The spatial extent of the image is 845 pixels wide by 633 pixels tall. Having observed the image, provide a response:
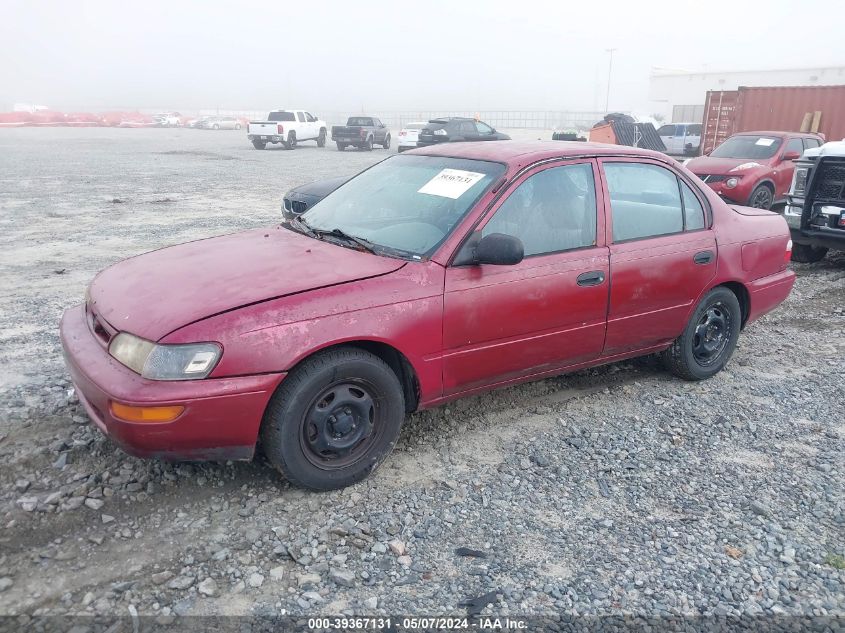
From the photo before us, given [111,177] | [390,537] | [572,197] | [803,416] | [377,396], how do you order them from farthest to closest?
[111,177], [803,416], [572,197], [377,396], [390,537]

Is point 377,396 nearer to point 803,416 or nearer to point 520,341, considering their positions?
point 520,341

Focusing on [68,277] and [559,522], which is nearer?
[559,522]

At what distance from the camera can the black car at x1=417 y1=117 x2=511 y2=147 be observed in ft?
78.4

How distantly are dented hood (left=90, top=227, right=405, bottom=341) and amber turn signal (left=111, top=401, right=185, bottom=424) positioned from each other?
0.30 metres

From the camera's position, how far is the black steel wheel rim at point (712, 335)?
15.1 ft

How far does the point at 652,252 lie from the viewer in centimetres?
410

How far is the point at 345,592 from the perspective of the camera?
8.63ft

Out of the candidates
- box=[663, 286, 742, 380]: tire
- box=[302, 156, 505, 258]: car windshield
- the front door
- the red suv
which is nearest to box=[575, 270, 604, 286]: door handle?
the front door

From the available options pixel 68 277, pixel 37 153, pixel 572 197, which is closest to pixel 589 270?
pixel 572 197

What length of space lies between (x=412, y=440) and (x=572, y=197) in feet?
5.48

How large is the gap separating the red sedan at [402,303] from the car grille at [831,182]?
356 centimetres

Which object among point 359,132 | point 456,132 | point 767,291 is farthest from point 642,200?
point 359,132

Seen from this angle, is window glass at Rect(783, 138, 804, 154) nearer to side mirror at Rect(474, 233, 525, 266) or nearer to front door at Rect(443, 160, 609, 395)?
front door at Rect(443, 160, 609, 395)

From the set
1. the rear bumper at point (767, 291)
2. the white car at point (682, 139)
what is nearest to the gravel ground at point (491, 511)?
the rear bumper at point (767, 291)
